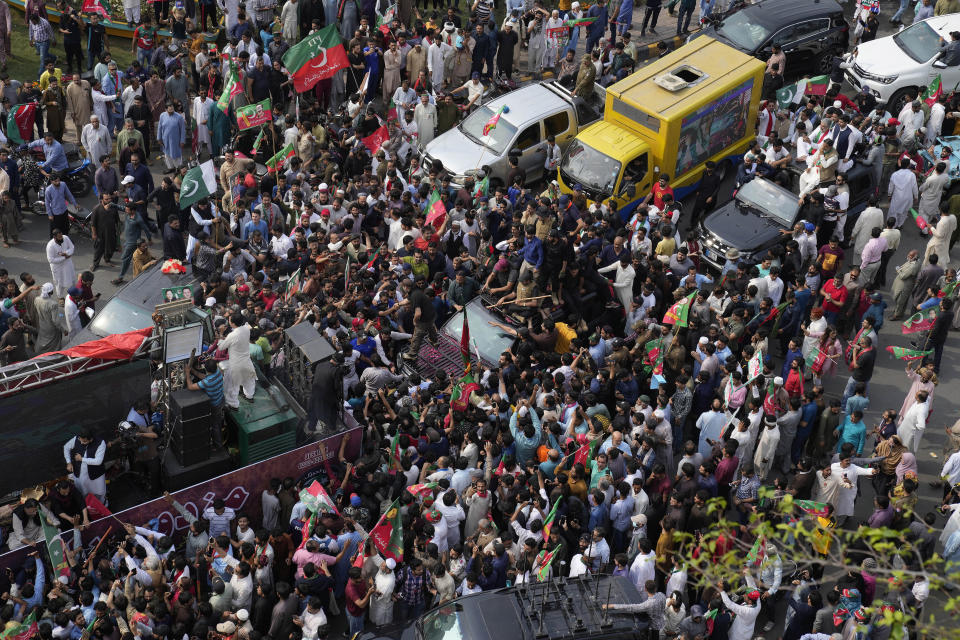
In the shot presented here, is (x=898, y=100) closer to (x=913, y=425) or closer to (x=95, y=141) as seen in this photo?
(x=913, y=425)

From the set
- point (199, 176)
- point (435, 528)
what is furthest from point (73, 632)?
point (199, 176)

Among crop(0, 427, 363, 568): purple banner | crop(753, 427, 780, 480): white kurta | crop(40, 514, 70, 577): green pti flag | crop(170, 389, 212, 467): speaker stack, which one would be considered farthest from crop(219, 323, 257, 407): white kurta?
crop(753, 427, 780, 480): white kurta

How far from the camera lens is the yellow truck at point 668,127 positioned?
1967 centimetres

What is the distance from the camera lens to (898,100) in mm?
22203

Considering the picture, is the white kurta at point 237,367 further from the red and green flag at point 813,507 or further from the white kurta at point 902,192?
the white kurta at point 902,192

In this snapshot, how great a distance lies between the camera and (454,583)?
42.2ft

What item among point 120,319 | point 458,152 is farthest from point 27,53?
point 120,319

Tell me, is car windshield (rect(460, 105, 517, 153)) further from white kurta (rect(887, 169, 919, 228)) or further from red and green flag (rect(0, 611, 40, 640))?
red and green flag (rect(0, 611, 40, 640))

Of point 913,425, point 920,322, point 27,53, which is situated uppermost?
point 920,322

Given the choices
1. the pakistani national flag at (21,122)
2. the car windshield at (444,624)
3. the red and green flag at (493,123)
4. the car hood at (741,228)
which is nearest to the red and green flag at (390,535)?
the car windshield at (444,624)

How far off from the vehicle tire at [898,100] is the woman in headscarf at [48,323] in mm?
15532

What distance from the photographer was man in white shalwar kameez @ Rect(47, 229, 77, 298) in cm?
1773

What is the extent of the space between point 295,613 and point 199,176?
846 centimetres

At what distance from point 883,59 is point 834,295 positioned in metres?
7.61
